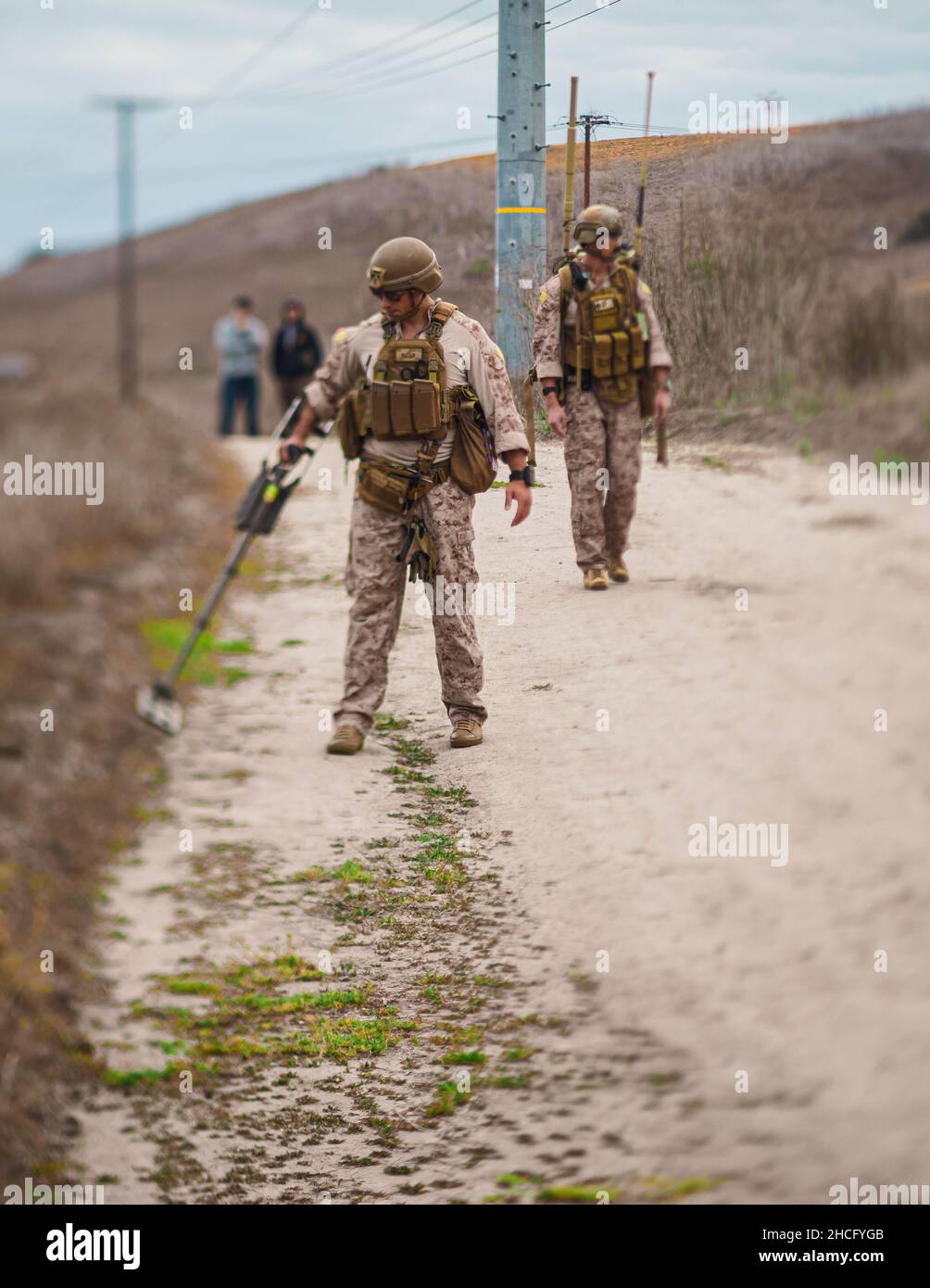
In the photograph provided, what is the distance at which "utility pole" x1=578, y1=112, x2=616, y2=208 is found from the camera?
2.62 metres

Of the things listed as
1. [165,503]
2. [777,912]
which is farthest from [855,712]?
[165,503]

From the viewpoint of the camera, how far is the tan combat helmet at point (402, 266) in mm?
2660

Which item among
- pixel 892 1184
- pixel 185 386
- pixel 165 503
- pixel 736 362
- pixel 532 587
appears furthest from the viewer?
pixel 165 503

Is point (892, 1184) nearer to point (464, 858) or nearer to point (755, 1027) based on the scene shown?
point (755, 1027)

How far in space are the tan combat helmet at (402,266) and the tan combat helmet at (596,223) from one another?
0.29m

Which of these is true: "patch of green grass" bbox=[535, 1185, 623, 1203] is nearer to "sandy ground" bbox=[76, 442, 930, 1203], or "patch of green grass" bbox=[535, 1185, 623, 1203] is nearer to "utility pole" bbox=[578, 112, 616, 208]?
"sandy ground" bbox=[76, 442, 930, 1203]

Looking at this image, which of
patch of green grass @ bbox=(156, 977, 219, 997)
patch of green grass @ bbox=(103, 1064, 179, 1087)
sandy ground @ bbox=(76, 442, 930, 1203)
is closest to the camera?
sandy ground @ bbox=(76, 442, 930, 1203)

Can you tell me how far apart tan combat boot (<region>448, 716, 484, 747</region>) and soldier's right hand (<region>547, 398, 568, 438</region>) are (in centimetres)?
61

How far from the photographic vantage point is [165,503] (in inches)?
4139

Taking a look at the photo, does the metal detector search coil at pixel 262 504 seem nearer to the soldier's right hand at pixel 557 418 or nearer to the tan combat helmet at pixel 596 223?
the soldier's right hand at pixel 557 418

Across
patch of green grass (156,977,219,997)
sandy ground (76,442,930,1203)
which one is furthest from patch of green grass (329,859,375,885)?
patch of green grass (156,977,219,997)

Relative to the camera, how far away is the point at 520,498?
2.65m
